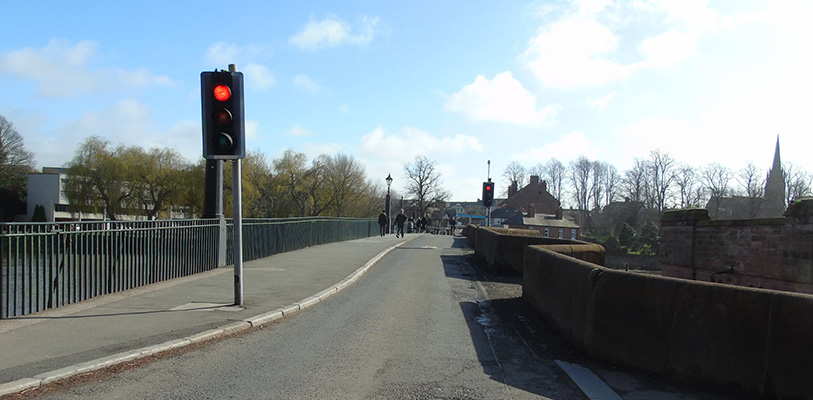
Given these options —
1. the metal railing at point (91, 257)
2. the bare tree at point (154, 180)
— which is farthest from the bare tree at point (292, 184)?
the metal railing at point (91, 257)

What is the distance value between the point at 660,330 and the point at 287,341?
4324mm

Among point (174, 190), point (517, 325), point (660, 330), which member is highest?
point (174, 190)

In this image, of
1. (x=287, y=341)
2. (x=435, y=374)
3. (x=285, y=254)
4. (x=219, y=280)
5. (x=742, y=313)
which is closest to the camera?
(x=742, y=313)

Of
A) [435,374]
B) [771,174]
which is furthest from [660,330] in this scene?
[771,174]

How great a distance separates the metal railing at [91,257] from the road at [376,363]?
112 inches

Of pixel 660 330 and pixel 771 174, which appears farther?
pixel 771 174

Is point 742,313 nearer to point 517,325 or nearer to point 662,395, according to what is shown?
point 662,395

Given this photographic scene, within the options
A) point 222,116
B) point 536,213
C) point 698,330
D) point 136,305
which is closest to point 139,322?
point 136,305

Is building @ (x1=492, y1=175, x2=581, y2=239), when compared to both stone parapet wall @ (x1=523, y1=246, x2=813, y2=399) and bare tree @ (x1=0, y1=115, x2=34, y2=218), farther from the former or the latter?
stone parapet wall @ (x1=523, y1=246, x2=813, y2=399)

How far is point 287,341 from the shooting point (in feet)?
21.5

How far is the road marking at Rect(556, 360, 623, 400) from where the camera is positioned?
4.79 metres

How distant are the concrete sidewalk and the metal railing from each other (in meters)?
0.25

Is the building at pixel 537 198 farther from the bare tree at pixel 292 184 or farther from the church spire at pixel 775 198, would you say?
the bare tree at pixel 292 184

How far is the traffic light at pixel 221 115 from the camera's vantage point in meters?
7.89
